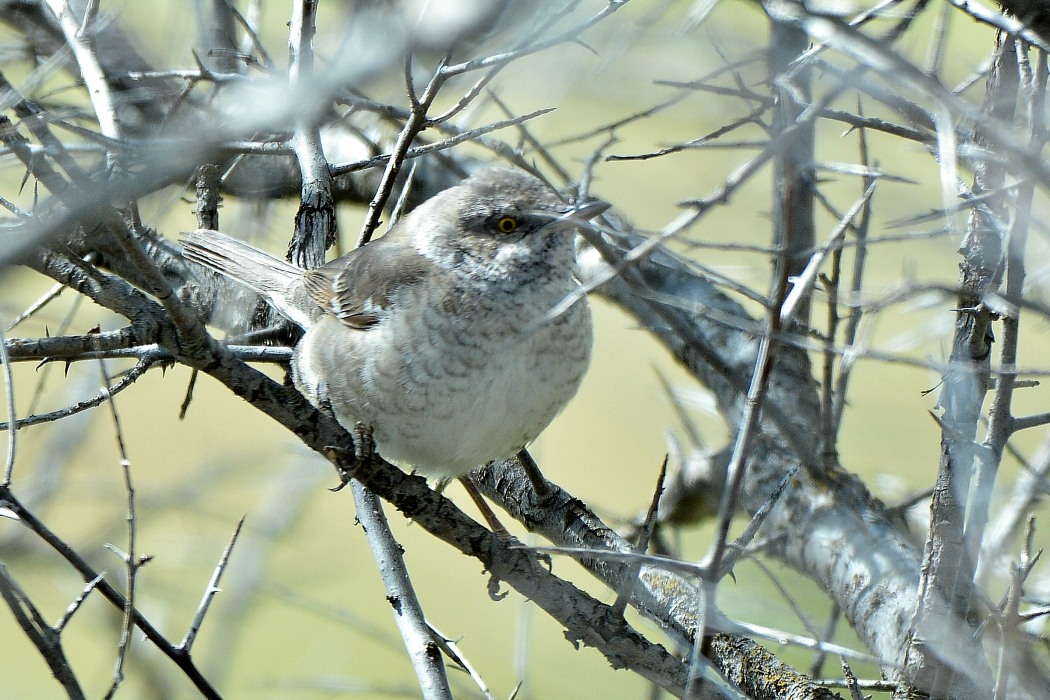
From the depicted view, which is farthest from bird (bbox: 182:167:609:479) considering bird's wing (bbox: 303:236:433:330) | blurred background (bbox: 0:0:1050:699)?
blurred background (bbox: 0:0:1050:699)

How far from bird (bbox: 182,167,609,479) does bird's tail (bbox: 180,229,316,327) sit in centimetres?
38

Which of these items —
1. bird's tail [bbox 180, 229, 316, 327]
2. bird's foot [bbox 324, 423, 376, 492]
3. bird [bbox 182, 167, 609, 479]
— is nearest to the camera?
bird's foot [bbox 324, 423, 376, 492]

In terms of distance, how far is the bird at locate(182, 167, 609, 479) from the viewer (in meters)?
3.04

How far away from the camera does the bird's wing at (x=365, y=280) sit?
3.34 meters

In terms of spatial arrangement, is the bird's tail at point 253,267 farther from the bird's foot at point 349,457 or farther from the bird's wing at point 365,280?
the bird's foot at point 349,457

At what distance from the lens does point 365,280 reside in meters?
3.49

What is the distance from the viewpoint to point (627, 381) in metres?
6.24

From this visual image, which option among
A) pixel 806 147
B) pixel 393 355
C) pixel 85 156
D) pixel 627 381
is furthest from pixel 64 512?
pixel 806 147

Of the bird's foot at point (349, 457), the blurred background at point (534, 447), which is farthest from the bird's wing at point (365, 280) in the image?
the bird's foot at point (349, 457)

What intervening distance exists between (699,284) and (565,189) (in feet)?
5.31

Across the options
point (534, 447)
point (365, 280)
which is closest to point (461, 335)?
point (365, 280)

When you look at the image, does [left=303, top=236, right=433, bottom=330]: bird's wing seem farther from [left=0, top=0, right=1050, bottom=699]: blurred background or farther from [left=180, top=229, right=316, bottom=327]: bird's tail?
[left=0, top=0, right=1050, bottom=699]: blurred background

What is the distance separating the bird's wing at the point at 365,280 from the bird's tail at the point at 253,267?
0.16 m

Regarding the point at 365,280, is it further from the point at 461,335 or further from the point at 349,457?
the point at 349,457
